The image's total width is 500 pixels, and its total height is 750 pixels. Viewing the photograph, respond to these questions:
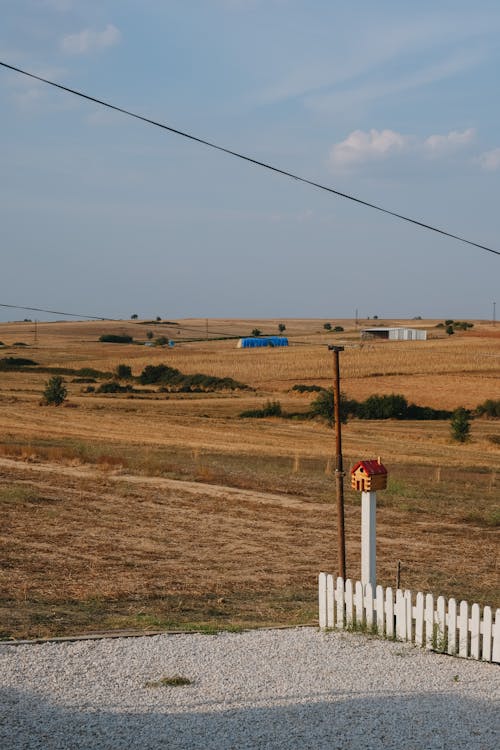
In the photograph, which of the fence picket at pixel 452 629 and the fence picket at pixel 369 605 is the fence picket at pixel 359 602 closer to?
the fence picket at pixel 369 605

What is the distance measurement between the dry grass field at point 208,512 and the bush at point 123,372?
16.8 m

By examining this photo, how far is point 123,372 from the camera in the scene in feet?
266

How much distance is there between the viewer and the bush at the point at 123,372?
80.1 metres

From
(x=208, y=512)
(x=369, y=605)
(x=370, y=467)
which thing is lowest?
(x=208, y=512)

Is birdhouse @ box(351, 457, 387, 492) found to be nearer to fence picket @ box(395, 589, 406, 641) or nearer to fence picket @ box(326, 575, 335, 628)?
fence picket @ box(326, 575, 335, 628)

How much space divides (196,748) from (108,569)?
9388 mm

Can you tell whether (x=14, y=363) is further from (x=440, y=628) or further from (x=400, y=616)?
(x=440, y=628)

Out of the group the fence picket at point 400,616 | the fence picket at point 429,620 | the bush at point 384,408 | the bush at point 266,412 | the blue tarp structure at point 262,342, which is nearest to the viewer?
the fence picket at point 429,620

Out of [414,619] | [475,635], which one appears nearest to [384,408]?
[414,619]

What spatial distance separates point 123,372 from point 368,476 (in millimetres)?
69501

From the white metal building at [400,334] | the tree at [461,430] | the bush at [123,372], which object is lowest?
the tree at [461,430]

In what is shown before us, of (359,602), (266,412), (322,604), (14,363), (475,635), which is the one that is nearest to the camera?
(475,635)

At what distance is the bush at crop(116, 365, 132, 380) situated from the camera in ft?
263

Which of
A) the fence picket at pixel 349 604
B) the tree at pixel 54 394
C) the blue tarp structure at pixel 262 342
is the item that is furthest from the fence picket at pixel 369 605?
the blue tarp structure at pixel 262 342
